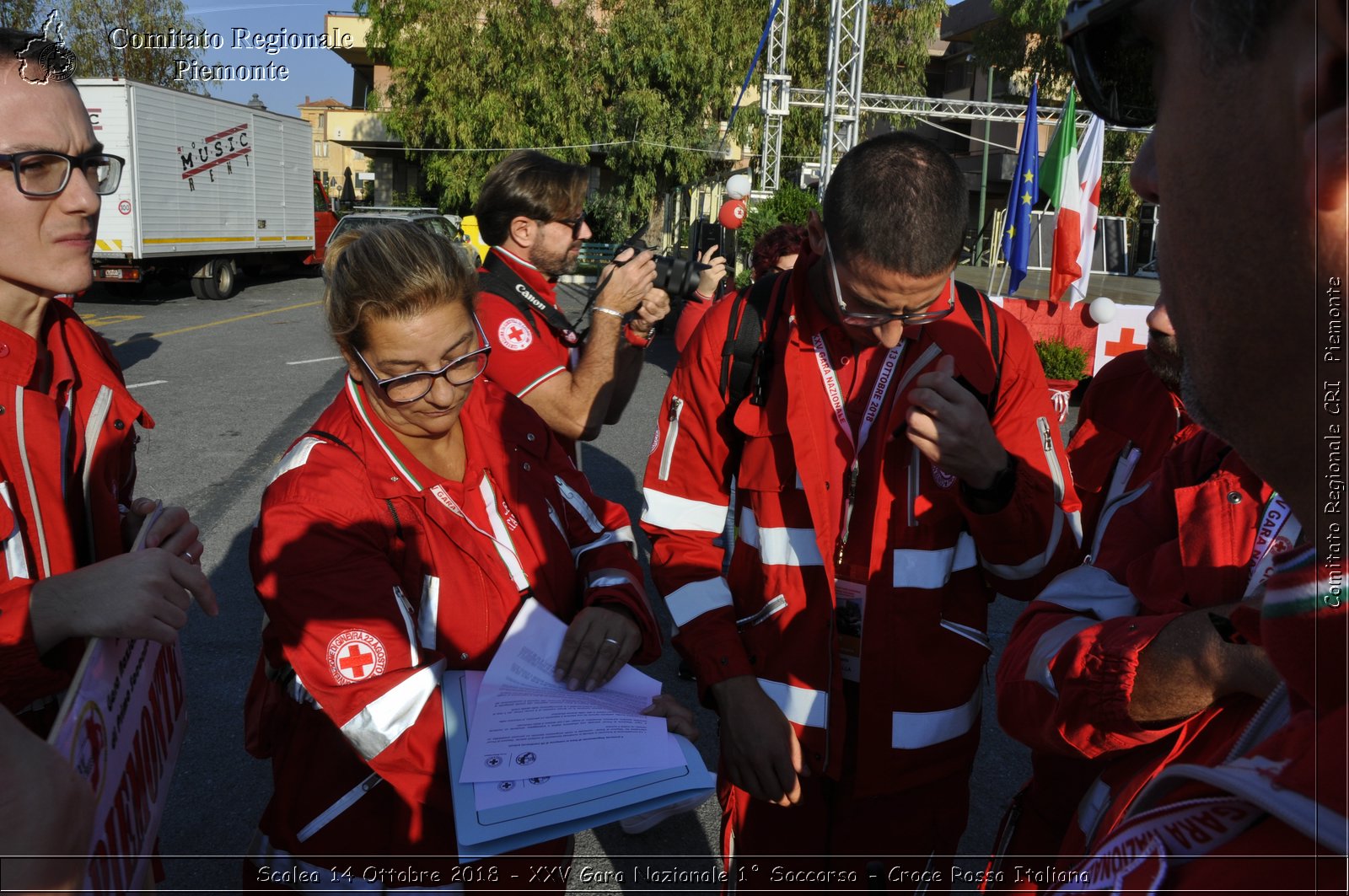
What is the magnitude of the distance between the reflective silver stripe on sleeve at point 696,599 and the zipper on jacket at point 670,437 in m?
0.27

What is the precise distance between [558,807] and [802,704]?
68 centimetres

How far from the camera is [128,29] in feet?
63.1

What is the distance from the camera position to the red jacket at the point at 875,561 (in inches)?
77.2

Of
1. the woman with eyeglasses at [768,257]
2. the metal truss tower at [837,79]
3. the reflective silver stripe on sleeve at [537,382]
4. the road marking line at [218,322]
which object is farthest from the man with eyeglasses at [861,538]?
the metal truss tower at [837,79]

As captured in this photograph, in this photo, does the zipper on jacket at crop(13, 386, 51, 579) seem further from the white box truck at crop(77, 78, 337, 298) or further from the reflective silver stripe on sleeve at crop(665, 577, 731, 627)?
the white box truck at crop(77, 78, 337, 298)

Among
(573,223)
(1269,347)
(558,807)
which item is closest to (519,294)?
(573,223)

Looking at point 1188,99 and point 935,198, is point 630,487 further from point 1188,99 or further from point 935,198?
point 1188,99

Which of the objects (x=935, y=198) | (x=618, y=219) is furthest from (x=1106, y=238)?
(x=935, y=198)

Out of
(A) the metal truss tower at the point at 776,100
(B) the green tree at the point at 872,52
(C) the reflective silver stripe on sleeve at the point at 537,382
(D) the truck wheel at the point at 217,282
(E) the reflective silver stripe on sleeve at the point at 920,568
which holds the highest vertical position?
(B) the green tree at the point at 872,52

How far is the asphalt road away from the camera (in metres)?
3.09

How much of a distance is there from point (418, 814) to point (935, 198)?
1.63m

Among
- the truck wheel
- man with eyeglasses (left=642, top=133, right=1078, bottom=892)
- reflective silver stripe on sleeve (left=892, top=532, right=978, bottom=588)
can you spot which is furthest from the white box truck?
reflective silver stripe on sleeve (left=892, top=532, right=978, bottom=588)

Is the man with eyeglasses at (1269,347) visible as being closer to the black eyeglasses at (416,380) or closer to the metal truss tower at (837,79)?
the black eyeglasses at (416,380)

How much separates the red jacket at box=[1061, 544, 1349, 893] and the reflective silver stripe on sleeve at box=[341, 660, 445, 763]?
129 centimetres
